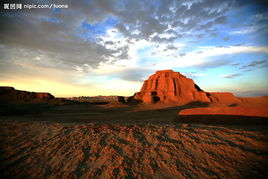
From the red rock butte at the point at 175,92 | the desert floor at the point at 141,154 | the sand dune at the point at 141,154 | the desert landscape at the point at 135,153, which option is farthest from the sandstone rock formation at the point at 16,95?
the sand dune at the point at 141,154

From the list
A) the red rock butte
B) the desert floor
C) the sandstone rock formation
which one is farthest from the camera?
the red rock butte


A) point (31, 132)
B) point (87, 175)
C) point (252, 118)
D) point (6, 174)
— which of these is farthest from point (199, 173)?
point (31, 132)

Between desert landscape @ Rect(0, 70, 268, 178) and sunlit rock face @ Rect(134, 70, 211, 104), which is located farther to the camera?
sunlit rock face @ Rect(134, 70, 211, 104)

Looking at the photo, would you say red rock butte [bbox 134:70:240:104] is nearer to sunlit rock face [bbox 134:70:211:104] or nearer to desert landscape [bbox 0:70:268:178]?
sunlit rock face [bbox 134:70:211:104]

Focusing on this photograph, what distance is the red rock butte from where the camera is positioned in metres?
42.6

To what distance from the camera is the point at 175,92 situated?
45.5 m

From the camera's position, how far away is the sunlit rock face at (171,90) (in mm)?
42688

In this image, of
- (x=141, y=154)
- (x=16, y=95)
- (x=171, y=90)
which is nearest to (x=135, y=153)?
(x=141, y=154)

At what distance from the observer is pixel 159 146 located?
5008mm

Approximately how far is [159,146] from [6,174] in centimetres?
631

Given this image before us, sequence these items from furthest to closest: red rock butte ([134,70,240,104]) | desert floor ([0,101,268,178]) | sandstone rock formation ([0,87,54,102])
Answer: red rock butte ([134,70,240,104]), sandstone rock formation ([0,87,54,102]), desert floor ([0,101,268,178])

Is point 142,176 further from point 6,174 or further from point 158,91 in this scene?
point 158,91

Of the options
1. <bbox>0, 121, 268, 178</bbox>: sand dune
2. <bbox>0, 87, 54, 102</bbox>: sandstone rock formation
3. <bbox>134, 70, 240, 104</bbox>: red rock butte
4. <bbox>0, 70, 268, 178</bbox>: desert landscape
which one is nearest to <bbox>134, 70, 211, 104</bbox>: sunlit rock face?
<bbox>134, 70, 240, 104</bbox>: red rock butte

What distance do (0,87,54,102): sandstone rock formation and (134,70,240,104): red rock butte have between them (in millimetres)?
35899
